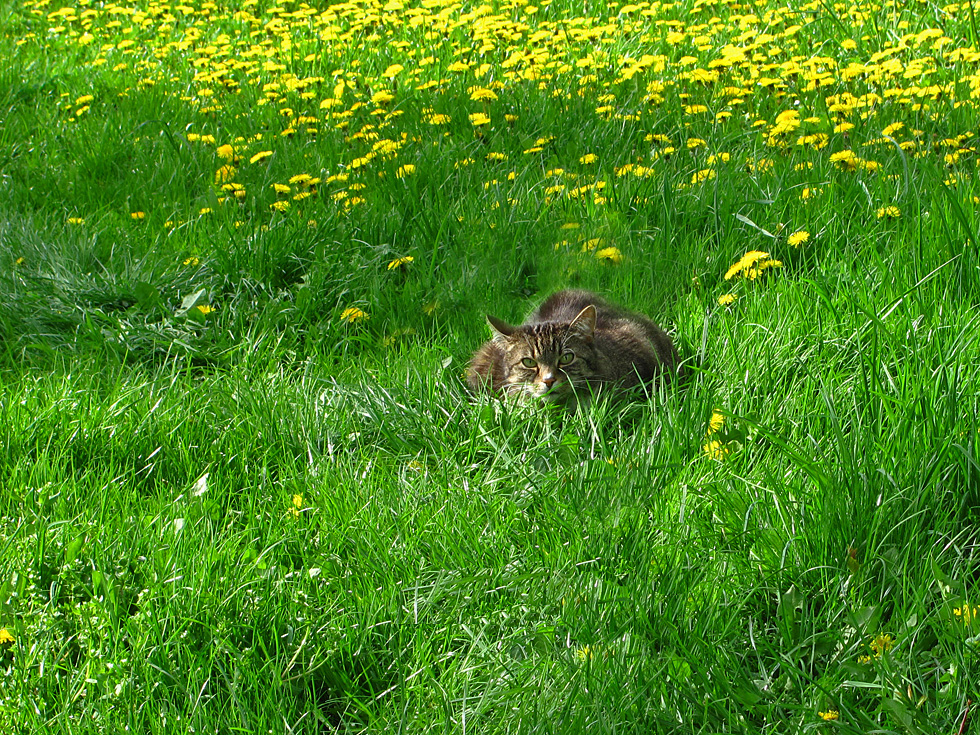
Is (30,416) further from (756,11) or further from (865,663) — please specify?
(756,11)

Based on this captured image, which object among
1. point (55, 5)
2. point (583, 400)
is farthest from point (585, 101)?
point (55, 5)

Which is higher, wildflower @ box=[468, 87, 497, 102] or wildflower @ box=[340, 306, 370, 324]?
wildflower @ box=[468, 87, 497, 102]

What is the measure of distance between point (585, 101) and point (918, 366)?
3.36 metres

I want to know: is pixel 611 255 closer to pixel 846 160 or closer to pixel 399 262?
pixel 399 262

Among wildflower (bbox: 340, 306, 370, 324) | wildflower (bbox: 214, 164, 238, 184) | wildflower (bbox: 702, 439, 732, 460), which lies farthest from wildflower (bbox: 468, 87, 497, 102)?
wildflower (bbox: 702, 439, 732, 460)

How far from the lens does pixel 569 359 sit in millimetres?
3279

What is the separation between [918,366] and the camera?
252 cm

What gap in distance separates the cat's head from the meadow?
0.58 ft

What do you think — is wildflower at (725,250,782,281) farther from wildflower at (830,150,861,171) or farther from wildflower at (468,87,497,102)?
wildflower at (468,87,497,102)

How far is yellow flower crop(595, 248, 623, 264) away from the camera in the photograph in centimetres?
398

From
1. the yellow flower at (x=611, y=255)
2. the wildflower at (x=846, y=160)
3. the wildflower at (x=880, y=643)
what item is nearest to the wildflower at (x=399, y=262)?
the yellow flower at (x=611, y=255)

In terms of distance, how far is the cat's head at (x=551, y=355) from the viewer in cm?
321

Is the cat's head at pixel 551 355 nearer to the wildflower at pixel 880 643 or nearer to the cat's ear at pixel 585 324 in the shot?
the cat's ear at pixel 585 324

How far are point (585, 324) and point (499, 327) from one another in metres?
0.30
